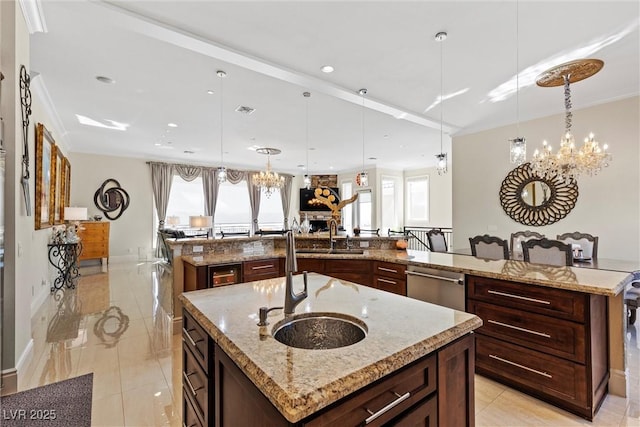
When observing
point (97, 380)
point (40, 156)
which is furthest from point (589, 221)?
point (40, 156)

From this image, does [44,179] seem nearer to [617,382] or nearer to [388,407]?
[388,407]

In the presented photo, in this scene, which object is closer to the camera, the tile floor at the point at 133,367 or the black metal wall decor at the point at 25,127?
the tile floor at the point at 133,367

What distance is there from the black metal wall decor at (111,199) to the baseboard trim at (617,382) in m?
9.72

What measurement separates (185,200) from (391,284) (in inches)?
313

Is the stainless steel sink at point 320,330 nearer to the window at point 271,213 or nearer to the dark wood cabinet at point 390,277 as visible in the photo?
the dark wood cabinet at point 390,277

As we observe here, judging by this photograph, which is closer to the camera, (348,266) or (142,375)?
(142,375)

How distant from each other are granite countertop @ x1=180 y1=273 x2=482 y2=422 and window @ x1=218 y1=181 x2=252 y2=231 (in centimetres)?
865

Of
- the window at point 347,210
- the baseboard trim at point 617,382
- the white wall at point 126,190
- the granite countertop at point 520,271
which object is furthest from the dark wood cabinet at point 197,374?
the window at point 347,210

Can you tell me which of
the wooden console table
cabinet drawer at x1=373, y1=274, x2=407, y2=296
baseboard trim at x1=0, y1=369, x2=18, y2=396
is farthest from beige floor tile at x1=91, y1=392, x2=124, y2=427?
the wooden console table

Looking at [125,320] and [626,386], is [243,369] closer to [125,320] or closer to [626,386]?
[626,386]

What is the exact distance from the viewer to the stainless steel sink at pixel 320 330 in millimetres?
1296

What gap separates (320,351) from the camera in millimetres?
986

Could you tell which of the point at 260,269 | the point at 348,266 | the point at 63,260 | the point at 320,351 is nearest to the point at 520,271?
the point at 348,266

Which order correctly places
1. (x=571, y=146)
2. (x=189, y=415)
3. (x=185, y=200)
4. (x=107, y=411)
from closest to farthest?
(x=189, y=415), (x=107, y=411), (x=571, y=146), (x=185, y=200)
